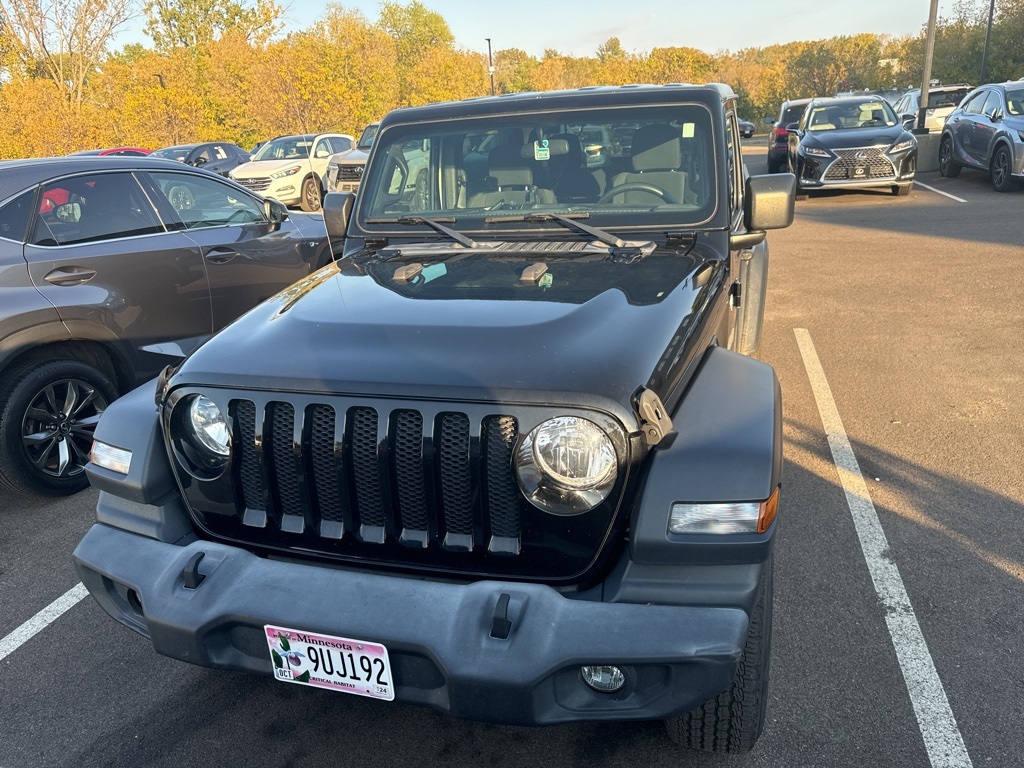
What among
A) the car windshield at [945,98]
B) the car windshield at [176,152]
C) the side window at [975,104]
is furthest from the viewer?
the car windshield at [945,98]

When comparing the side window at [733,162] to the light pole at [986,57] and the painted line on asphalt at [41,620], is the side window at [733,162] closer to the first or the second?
the painted line on asphalt at [41,620]

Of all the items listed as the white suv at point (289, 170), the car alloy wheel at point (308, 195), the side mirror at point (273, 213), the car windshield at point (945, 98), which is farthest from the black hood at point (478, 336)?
the car windshield at point (945, 98)

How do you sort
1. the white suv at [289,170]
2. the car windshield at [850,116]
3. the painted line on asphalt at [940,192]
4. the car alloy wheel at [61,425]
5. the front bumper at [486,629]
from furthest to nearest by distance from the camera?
1. the white suv at [289,170]
2. the car windshield at [850,116]
3. the painted line on asphalt at [940,192]
4. the car alloy wheel at [61,425]
5. the front bumper at [486,629]

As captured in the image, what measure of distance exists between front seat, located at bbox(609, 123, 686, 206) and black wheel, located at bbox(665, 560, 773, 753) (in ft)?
5.78

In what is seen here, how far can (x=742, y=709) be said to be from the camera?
2.23 m

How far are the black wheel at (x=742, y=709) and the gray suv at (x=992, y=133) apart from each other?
13375 millimetres

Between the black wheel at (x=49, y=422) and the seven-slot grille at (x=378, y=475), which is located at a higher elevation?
the seven-slot grille at (x=378, y=475)

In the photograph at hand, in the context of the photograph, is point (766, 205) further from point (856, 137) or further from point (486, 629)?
point (856, 137)

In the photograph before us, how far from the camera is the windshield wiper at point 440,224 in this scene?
131 inches

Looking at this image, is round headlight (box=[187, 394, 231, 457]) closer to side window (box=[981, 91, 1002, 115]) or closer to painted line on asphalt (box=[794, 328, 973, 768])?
painted line on asphalt (box=[794, 328, 973, 768])

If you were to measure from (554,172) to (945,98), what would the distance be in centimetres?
2667

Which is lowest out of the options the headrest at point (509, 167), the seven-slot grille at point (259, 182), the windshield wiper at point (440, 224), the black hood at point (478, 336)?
the seven-slot grille at point (259, 182)

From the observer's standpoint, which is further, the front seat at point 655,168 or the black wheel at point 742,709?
the front seat at point 655,168

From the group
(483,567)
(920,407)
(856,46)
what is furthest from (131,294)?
(856,46)
